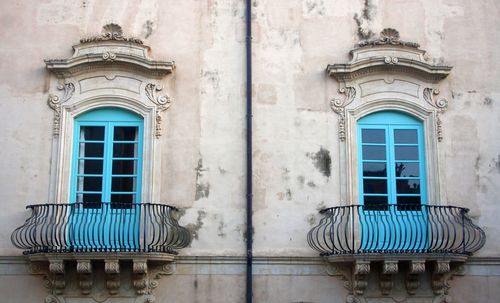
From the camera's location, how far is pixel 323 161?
13258 millimetres

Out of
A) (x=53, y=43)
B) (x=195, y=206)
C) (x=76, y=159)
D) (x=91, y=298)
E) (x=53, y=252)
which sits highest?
(x=53, y=43)

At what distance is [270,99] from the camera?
531 inches

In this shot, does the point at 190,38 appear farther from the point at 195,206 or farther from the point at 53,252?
the point at 53,252

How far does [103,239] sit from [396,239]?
5.06 meters

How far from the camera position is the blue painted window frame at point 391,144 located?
1327cm

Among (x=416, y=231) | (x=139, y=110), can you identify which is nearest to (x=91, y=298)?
(x=139, y=110)

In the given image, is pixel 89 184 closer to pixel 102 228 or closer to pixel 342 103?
pixel 102 228

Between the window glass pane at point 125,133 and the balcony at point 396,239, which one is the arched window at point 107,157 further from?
the balcony at point 396,239

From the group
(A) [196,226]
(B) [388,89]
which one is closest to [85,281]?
(A) [196,226]

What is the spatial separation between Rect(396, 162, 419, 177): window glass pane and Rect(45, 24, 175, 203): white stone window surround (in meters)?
4.35

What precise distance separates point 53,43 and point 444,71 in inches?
287

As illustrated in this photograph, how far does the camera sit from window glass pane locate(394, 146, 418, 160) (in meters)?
13.5

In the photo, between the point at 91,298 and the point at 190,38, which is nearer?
the point at 91,298

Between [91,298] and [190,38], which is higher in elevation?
[190,38]
